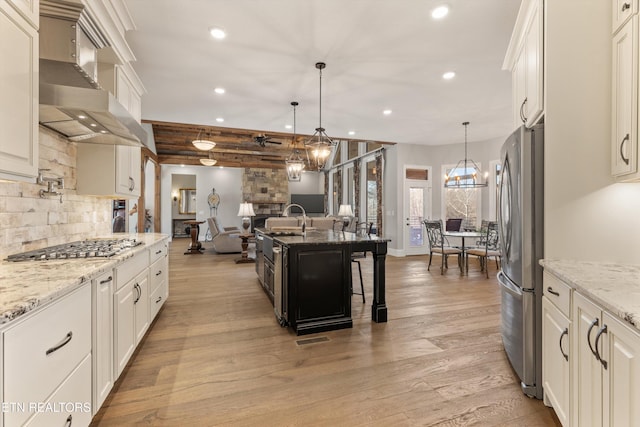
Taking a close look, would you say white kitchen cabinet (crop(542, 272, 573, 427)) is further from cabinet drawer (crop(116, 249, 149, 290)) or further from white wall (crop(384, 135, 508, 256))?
white wall (crop(384, 135, 508, 256))

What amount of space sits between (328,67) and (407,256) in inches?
217

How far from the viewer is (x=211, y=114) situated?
543 centimetres

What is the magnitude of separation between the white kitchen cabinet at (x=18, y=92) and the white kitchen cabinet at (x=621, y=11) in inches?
116

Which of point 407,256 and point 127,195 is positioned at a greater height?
point 127,195

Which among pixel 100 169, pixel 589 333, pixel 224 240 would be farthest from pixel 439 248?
pixel 100 169

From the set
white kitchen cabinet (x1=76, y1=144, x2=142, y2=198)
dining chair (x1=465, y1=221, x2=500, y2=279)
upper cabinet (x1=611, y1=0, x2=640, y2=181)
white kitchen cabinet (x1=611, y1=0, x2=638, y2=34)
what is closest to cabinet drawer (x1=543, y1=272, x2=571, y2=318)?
upper cabinet (x1=611, y1=0, x2=640, y2=181)

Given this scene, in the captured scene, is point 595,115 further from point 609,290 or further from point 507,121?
point 507,121

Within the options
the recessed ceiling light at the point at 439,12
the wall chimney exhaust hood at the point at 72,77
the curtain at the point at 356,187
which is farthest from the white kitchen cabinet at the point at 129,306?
the curtain at the point at 356,187

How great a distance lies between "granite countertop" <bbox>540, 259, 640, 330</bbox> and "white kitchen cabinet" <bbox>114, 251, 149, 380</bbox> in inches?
96.5

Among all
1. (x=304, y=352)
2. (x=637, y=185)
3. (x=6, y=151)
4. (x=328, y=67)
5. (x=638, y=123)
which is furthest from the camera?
(x=328, y=67)

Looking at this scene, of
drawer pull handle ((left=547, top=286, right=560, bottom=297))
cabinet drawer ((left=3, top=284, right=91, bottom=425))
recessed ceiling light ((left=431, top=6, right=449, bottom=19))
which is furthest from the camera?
recessed ceiling light ((left=431, top=6, right=449, bottom=19))

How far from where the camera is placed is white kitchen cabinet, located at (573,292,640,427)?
3.28 ft

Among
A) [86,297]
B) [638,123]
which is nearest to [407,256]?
[638,123]

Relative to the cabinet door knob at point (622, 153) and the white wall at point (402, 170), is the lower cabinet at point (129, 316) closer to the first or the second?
the cabinet door knob at point (622, 153)
